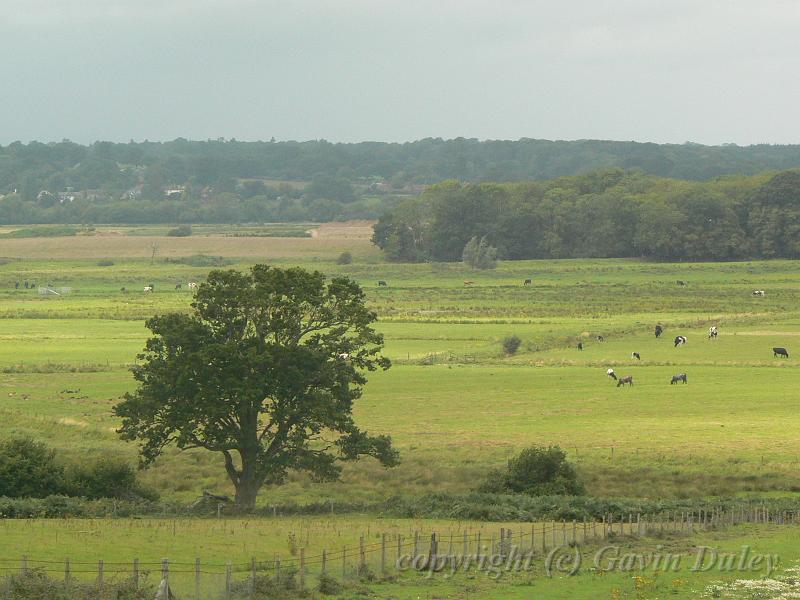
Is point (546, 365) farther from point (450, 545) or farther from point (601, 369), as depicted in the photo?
point (450, 545)

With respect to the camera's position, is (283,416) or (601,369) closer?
(283,416)

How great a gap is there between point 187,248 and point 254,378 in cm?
15381

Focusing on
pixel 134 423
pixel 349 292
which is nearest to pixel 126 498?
pixel 134 423

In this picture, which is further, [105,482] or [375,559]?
[105,482]

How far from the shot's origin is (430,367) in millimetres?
68312

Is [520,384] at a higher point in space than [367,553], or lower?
lower

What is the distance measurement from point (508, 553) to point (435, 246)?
150 metres

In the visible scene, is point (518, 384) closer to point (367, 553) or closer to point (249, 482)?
point (249, 482)

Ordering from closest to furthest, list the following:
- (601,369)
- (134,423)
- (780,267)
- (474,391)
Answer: (134,423)
(474,391)
(601,369)
(780,267)

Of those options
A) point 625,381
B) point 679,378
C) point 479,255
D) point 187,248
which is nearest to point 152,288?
point 479,255

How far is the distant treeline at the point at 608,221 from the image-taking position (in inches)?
6309

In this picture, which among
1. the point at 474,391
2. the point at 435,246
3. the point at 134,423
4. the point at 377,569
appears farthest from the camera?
the point at 435,246

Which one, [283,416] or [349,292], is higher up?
[349,292]

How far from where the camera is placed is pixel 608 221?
171m
